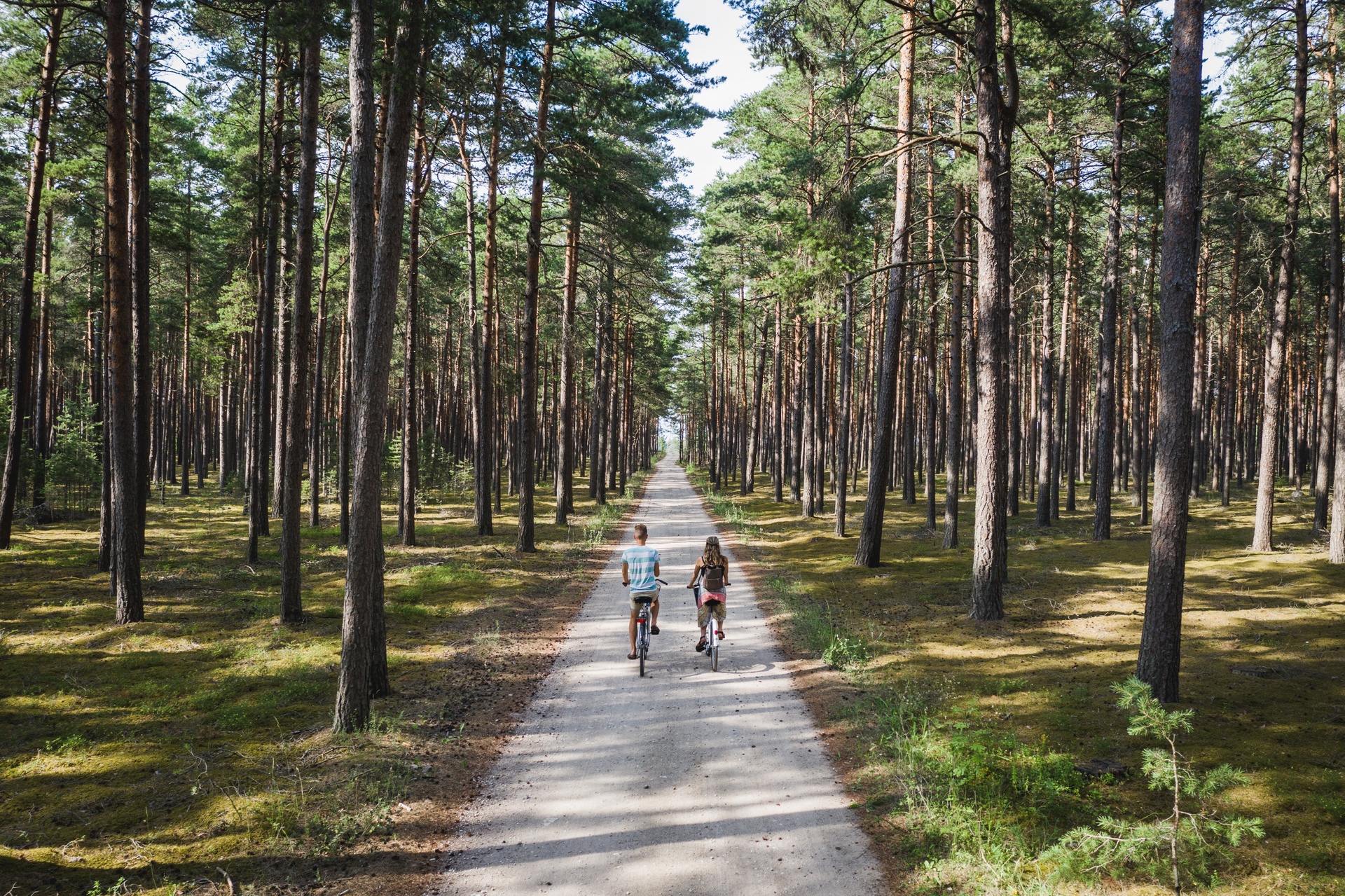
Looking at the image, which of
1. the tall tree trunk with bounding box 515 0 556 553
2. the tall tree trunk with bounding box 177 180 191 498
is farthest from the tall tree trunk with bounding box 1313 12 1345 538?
the tall tree trunk with bounding box 177 180 191 498

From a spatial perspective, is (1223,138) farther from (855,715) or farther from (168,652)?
(168,652)

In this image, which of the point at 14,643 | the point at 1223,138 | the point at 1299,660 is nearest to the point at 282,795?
the point at 14,643

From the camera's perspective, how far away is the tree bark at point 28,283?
14375 mm

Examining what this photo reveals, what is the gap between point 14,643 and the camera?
9.66 meters

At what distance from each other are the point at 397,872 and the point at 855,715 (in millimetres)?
4667

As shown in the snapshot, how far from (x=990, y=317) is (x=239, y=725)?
11.6m

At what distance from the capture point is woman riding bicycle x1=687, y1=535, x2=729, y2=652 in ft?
30.0

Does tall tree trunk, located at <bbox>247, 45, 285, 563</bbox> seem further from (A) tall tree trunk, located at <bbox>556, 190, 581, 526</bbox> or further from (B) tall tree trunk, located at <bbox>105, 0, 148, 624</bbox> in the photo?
(A) tall tree trunk, located at <bbox>556, 190, 581, 526</bbox>

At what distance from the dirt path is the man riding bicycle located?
739mm

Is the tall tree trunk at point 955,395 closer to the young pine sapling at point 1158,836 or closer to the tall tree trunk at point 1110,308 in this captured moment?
the tall tree trunk at point 1110,308

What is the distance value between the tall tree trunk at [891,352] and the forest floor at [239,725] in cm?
675

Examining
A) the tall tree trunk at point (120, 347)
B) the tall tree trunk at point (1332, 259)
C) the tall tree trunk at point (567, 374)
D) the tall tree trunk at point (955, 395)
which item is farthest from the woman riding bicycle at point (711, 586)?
the tall tree trunk at point (1332, 259)

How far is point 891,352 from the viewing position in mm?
15664

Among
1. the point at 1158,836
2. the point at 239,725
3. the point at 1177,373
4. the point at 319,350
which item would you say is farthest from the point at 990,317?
the point at 319,350
